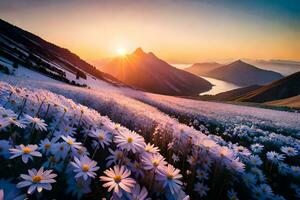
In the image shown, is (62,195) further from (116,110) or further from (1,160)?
(116,110)

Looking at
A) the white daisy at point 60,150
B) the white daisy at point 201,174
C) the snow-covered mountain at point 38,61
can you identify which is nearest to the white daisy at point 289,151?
the white daisy at point 201,174

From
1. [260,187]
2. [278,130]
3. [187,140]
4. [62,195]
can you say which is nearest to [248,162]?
[260,187]

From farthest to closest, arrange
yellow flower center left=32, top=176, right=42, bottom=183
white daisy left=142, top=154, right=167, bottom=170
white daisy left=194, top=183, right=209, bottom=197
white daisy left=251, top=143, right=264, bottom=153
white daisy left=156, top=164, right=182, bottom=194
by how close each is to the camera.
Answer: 1. white daisy left=251, top=143, right=264, bottom=153
2. white daisy left=194, top=183, right=209, bottom=197
3. white daisy left=142, top=154, right=167, bottom=170
4. white daisy left=156, top=164, right=182, bottom=194
5. yellow flower center left=32, top=176, right=42, bottom=183

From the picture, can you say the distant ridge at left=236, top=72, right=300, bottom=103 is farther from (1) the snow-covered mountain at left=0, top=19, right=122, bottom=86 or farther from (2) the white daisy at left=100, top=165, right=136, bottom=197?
(2) the white daisy at left=100, top=165, right=136, bottom=197

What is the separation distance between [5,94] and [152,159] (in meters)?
4.00

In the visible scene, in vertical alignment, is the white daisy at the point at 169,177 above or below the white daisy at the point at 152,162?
below

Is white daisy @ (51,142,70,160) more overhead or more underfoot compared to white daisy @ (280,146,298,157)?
more underfoot

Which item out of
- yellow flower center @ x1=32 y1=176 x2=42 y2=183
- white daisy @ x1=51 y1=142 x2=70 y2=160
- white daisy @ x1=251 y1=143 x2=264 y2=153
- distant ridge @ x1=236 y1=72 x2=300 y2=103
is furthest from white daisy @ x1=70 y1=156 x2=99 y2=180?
distant ridge @ x1=236 y1=72 x2=300 y2=103

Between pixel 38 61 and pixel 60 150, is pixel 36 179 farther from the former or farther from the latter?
pixel 38 61

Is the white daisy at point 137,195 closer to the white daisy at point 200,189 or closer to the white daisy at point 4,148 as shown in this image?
the white daisy at point 4,148

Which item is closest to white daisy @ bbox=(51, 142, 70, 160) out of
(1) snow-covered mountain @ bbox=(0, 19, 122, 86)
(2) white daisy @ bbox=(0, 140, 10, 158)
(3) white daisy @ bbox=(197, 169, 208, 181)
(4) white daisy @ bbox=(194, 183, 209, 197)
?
(2) white daisy @ bbox=(0, 140, 10, 158)

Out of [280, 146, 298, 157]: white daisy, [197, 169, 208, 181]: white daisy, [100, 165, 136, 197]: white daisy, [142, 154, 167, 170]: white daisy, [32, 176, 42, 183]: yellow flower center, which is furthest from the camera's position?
[280, 146, 298, 157]: white daisy

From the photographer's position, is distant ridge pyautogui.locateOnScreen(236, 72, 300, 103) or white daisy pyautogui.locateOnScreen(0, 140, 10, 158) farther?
distant ridge pyautogui.locateOnScreen(236, 72, 300, 103)

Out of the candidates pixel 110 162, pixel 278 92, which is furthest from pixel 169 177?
pixel 278 92
